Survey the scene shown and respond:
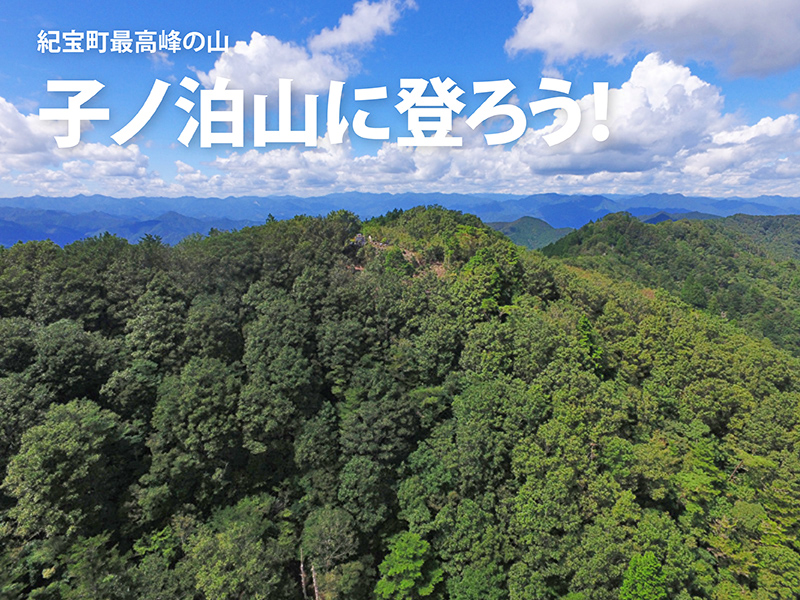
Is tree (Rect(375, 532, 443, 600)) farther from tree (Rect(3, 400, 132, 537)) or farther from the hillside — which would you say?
the hillside

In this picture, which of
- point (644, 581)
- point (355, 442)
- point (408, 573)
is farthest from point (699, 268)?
point (408, 573)

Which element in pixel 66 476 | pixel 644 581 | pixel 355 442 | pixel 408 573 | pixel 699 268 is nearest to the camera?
→ pixel 644 581

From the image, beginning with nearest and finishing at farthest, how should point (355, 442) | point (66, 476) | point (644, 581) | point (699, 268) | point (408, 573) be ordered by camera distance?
point (644, 581) < point (66, 476) < point (408, 573) < point (355, 442) < point (699, 268)

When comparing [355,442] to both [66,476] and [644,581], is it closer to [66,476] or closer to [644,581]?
[66,476]

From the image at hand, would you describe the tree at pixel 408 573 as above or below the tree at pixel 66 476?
below

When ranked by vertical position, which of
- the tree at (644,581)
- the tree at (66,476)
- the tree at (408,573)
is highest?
the tree at (66,476)

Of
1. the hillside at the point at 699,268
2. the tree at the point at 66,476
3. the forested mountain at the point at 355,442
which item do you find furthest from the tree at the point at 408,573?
the hillside at the point at 699,268

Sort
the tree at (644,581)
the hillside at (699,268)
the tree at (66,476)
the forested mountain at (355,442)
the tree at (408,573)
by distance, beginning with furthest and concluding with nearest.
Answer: the hillside at (699,268) → the tree at (408,573) → the forested mountain at (355,442) → the tree at (66,476) → the tree at (644,581)

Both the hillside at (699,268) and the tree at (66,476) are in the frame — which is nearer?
the tree at (66,476)

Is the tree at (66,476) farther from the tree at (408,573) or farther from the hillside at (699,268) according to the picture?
the hillside at (699,268)
